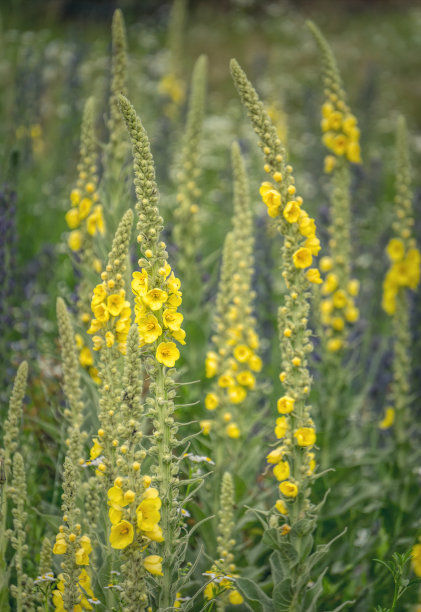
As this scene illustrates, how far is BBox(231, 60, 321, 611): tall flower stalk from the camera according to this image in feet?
7.67

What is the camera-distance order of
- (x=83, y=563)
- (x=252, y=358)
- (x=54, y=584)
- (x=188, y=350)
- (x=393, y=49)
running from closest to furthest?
(x=83, y=563) < (x=54, y=584) < (x=252, y=358) < (x=188, y=350) < (x=393, y=49)

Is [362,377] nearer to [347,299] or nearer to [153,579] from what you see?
[347,299]

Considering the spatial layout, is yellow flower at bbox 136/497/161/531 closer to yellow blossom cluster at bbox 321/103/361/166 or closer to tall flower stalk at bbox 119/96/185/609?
tall flower stalk at bbox 119/96/185/609

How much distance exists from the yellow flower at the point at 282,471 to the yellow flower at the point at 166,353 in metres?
0.65

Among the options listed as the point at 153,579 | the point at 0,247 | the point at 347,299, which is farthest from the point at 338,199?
the point at 153,579

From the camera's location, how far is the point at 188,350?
4383 mm

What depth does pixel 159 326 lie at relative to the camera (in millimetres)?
2115

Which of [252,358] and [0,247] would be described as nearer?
[252,358]

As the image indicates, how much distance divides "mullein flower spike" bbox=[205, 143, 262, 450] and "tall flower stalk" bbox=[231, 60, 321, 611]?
0.64m

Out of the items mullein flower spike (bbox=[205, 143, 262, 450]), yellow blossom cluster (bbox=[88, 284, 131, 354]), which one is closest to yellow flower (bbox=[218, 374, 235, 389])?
mullein flower spike (bbox=[205, 143, 262, 450])

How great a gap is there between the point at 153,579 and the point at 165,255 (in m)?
1.15

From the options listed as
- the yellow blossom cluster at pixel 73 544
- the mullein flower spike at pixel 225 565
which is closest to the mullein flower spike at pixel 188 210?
the mullein flower spike at pixel 225 565

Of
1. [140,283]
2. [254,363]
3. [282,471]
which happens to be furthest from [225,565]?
[140,283]

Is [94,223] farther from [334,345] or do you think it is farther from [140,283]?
[334,345]
